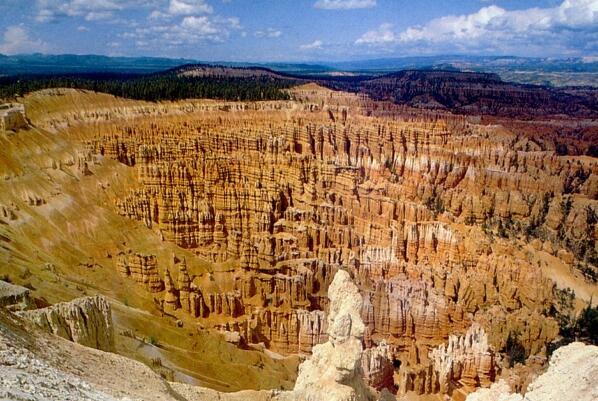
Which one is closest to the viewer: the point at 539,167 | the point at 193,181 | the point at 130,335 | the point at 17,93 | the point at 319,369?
the point at 319,369

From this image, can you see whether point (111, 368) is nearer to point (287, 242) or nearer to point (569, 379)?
point (569, 379)

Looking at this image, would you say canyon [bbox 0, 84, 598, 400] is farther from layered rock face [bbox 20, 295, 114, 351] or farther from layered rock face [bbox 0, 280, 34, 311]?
layered rock face [bbox 0, 280, 34, 311]

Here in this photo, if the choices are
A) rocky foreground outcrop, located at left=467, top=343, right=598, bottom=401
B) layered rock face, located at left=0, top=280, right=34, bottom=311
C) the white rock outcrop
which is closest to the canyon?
the white rock outcrop

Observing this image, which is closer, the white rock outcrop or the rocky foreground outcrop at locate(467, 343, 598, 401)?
the white rock outcrop

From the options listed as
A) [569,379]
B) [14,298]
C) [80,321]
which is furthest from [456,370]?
[14,298]

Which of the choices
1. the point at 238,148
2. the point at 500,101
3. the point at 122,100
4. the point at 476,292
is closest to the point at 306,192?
the point at 238,148

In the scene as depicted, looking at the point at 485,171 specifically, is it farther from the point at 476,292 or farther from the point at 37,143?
the point at 37,143

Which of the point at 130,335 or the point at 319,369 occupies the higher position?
the point at 319,369
